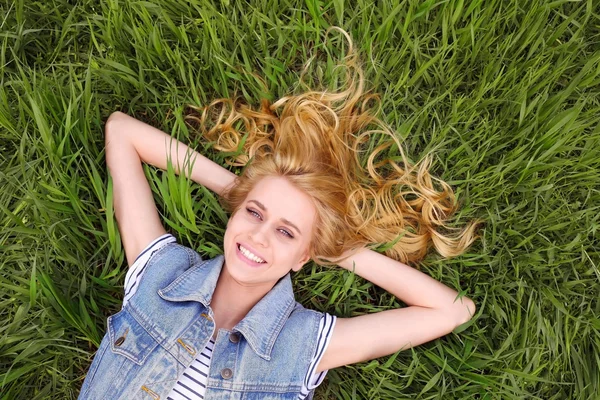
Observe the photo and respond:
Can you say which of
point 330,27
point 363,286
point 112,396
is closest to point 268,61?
point 330,27

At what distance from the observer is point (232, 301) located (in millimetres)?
2414

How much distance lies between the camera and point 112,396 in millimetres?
2238

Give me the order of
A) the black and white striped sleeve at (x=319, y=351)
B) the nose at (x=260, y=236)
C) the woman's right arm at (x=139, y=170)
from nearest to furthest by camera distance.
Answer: the nose at (x=260, y=236) < the black and white striped sleeve at (x=319, y=351) < the woman's right arm at (x=139, y=170)

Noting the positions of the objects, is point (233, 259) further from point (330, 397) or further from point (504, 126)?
point (504, 126)

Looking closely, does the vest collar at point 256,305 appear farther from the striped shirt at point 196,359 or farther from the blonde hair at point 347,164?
the blonde hair at point 347,164

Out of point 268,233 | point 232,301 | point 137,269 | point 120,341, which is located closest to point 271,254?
point 268,233

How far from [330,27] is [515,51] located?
971 millimetres

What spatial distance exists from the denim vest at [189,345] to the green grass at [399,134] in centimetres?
31

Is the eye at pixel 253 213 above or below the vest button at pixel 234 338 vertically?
above

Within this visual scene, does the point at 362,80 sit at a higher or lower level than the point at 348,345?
higher

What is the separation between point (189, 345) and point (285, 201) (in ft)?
2.36

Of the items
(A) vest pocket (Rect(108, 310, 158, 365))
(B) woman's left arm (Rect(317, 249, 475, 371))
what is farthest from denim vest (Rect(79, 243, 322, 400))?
(B) woman's left arm (Rect(317, 249, 475, 371))

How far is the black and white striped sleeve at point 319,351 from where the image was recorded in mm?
2361

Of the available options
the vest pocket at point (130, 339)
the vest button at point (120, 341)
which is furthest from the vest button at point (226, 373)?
the vest button at point (120, 341)
